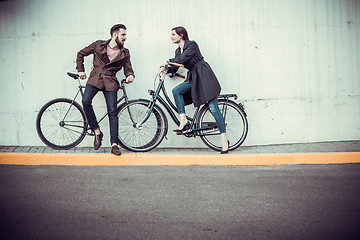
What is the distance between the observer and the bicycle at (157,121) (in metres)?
6.82

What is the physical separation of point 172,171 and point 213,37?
9.56ft

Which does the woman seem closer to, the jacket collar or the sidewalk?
the sidewalk

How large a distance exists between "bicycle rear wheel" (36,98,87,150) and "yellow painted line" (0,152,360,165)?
56 cm

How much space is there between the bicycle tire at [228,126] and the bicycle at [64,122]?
1353 mm

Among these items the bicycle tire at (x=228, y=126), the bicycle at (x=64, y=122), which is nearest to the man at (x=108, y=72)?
the bicycle at (x=64, y=122)

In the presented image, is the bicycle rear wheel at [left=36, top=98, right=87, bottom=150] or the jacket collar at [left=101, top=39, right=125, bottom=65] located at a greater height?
the jacket collar at [left=101, top=39, right=125, bottom=65]

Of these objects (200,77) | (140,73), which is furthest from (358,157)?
(140,73)

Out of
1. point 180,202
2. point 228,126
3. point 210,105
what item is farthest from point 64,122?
point 180,202

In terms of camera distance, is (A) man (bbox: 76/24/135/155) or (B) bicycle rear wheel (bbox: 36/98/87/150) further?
(B) bicycle rear wheel (bbox: 36/98/87/150)

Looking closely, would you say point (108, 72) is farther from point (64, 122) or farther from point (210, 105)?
point (210, 105)

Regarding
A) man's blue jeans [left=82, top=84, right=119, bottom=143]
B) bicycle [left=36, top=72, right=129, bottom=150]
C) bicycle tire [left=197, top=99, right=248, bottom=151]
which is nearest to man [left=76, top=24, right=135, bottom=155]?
man's blue jeans [left=82, top=84, right=119, bottom=143]

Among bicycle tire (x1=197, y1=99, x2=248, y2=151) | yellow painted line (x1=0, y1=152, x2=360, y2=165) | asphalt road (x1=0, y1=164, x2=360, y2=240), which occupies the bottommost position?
asphalt road (x1=0, y1=164, x2=360, y2=240)

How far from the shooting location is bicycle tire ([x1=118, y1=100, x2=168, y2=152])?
6.82m

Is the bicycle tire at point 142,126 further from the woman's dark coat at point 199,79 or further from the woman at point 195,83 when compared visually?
the woman's dark coat at point 199,79
